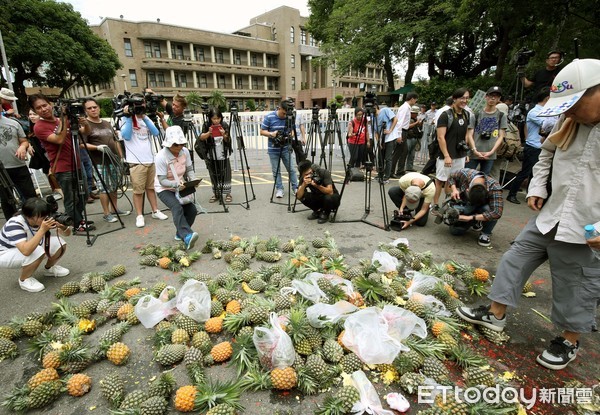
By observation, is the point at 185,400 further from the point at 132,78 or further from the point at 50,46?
the point at 132,78

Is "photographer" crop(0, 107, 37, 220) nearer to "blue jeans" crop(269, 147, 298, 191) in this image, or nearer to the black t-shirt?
"blue jeans" crop(269, 147, 298, 191)

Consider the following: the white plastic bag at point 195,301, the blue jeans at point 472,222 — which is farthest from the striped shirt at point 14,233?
the blue jeans at point 472,222

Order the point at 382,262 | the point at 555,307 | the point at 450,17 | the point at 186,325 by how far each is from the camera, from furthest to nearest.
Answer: the point at 450,17 < the point at 382,262 < the point at 186,325 < the point at 555,307

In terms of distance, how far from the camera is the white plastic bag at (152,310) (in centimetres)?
248

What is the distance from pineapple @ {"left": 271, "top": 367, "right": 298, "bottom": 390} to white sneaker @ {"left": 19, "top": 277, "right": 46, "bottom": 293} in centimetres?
284

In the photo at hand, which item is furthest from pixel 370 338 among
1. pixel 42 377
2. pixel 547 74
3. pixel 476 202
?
pixel 547 74

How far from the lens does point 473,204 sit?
3.98m

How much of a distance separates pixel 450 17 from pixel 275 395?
17189mm

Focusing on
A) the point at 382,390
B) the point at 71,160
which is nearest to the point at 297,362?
the point at 382,390

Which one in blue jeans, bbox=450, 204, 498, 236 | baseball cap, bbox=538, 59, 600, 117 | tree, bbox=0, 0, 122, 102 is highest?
tree, bbox=0, 0, 122, 102

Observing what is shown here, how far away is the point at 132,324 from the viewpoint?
2607mm

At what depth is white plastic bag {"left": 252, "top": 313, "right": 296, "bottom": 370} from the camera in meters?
2.02

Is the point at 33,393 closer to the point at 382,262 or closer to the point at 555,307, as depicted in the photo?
the point at 382,262

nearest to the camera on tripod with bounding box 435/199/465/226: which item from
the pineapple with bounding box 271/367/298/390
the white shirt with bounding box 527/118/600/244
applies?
the white shirt with bounding box 527/118/600/244
